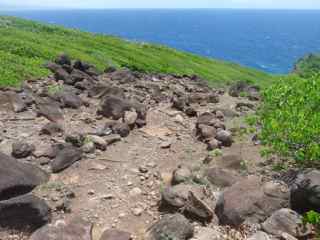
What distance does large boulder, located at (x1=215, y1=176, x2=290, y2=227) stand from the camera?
11789mm

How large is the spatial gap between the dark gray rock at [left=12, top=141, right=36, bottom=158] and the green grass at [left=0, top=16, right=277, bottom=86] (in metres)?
9.20

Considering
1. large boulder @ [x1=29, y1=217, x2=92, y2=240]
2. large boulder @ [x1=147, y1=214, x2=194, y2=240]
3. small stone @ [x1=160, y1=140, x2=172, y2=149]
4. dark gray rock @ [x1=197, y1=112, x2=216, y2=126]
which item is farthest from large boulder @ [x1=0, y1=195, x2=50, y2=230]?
dark gray rock @ [x1=197, y1=112, x2=216, y2=126]

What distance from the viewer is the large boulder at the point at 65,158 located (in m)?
14.6

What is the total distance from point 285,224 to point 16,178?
271 inches

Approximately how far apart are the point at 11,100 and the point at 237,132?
9584 millimetres

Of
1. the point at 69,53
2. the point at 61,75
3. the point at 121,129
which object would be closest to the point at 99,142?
the point at 121,129

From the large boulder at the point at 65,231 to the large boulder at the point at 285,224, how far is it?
4.20 m

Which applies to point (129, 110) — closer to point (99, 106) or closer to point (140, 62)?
A: point (99, 106)

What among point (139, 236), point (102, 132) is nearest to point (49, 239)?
point (139, 236)

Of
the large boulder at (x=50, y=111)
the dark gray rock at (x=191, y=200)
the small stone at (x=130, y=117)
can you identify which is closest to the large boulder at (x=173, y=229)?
the dark gray rock at (x=191, y=200)

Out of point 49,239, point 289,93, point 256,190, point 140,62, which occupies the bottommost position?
point 140,62

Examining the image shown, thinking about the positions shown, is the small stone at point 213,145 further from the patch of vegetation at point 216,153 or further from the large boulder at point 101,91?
the large boulder at point 101,91

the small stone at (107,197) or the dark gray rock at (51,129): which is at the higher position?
the dark gray rock at (51,129)

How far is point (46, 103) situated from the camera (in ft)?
68.0
